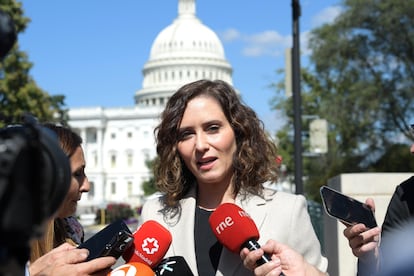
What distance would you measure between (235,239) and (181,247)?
430 millimetres

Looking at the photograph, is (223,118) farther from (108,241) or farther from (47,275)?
(47,275)

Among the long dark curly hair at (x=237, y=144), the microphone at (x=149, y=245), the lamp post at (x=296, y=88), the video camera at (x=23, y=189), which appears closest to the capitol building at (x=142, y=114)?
the lamp post at (x=296, y=88)

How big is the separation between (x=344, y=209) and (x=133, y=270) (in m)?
0.72

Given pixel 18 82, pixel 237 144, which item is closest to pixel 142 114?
pixel 18 82

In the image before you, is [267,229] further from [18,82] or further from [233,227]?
[18,82]

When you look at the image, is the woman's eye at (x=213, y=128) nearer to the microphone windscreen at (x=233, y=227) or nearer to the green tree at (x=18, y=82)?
the microphone windscreen at (x=233, y=227)

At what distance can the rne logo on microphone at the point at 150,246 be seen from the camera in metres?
2.57

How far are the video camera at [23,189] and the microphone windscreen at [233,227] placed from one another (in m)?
1.26

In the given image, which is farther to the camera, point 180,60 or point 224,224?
point 180,60

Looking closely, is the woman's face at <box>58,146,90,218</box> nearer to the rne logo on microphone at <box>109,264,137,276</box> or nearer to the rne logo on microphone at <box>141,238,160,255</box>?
the rne logo on microphone at <box>141,238,160,255</box>

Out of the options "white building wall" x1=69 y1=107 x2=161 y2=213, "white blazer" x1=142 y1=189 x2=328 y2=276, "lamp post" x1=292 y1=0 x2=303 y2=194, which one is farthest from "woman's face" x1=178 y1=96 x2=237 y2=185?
"white building wall" x1=69 y1=107 x2=161 y2=213

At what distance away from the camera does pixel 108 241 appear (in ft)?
7.70

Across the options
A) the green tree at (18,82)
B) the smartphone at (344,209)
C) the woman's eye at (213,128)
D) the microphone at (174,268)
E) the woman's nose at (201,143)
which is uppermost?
the green tree at (18,82)

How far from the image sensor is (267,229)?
111 inches
